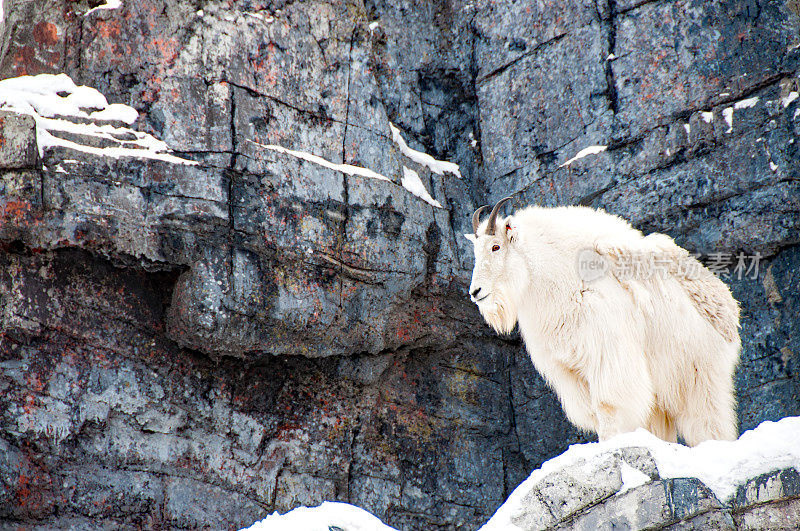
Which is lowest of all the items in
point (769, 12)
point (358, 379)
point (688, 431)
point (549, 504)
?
point (549, 504)

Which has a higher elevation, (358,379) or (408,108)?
(408,108)

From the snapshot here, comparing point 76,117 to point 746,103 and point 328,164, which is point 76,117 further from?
point 746,103

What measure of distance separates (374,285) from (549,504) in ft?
14.9

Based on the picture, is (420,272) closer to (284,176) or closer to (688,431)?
(284,176)

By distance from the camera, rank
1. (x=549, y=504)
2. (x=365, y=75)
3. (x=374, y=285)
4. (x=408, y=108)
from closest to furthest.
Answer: (x=549, y=504), (x=374, y=285), (x=365, y=75), (x=408, y=108)

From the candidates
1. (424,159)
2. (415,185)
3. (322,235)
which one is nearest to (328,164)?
(322,235)

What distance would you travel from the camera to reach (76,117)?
741cm

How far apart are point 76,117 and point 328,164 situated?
273 centimetres

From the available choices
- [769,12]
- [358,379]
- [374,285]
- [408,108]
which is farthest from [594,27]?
[358,379]

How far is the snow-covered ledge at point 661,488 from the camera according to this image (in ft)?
14.4

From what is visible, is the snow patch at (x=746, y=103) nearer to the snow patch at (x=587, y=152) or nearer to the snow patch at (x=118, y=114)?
the snow patch at (x=587, y=152)

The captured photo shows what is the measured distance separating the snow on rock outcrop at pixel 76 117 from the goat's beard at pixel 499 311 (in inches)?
142

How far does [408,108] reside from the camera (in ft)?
33.4

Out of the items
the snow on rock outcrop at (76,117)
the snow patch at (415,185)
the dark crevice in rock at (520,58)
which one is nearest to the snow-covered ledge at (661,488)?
the snow on rock outcrop at (76,117)
